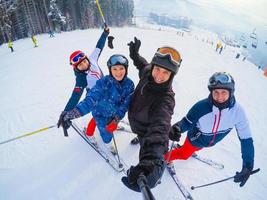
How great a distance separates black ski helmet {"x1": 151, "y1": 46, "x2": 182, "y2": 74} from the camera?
7.05 ft

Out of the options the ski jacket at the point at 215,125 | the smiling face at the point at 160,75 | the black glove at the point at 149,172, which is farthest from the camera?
the ski jacket at the point at 215,125

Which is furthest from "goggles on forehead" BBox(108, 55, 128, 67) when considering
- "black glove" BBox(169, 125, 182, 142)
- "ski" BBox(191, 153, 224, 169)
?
"ski" BBox(191, 153, 224, 169)

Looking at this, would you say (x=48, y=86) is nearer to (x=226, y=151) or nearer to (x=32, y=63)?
(x=32, y=63)

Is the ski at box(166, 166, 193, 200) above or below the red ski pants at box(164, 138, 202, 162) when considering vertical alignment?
below

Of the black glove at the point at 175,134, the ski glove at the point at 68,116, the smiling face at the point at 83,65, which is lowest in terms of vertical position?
the black glove at the point at 175,134

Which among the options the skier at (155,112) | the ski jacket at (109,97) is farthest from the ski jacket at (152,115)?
the ski jacket at (109,97)

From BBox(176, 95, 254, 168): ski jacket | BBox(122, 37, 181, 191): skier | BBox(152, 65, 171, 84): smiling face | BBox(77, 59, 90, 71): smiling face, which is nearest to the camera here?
BBox(122, 37, 181, 191): skier

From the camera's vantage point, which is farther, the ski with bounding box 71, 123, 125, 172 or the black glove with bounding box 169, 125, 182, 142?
the ski with bounding box 71, 123, 125, 172

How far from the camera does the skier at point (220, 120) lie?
8.00 feet

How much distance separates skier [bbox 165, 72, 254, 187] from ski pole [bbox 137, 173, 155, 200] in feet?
4.70

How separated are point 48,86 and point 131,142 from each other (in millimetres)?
5388

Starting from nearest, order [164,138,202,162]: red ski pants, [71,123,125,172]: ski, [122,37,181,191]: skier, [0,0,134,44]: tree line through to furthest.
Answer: [122,37,181,191]: skier < [164,138,202,162]: red ski pants < [71,123,125,172]: ski < [0,0,134,44]: tree line

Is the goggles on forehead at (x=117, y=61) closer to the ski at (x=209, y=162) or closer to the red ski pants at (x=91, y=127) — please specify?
the red ski pants at (x=91, y=127)

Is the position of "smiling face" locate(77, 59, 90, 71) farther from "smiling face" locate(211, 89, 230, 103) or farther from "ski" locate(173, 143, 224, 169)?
"ski" locate(173, 143, 224, 169)
